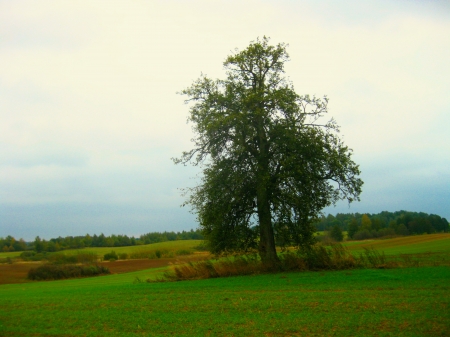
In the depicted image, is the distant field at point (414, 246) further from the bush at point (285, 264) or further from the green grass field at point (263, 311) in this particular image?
the green grass field at point (263, 311)

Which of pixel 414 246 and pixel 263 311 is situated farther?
pixel 414 246

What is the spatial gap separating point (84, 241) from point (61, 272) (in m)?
80.7

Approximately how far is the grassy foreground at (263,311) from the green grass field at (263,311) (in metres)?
0.02

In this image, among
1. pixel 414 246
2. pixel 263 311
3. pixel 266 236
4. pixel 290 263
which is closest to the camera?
pixel 263 311

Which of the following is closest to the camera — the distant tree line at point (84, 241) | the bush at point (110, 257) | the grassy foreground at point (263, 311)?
the grassy foreground at point (263, 311)

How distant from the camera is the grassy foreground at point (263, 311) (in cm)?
870

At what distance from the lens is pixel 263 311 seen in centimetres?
1067

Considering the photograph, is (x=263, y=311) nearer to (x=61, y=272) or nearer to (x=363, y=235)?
(x=61, y=272)

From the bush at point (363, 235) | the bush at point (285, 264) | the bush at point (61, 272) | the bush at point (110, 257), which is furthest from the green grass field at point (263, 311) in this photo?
the bush at point (110, 257)

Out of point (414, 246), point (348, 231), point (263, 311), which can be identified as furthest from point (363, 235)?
point (263, 311)

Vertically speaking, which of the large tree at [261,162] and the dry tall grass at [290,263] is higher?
the large tree at [261,162]

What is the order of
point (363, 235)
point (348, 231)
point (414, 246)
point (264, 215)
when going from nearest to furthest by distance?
1. point (264, 215)
2. point (414, 246)
3. point (363, 235)
4. point (348, 231)

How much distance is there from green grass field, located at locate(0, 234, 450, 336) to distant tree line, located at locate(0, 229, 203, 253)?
83.5 m

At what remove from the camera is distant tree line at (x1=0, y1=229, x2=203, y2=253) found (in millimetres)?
98938
